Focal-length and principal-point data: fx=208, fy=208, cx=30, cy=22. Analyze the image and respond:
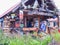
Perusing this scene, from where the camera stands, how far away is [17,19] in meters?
2.57

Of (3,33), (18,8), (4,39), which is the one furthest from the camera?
(18,8)

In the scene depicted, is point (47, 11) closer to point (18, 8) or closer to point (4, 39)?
point (18, 8)

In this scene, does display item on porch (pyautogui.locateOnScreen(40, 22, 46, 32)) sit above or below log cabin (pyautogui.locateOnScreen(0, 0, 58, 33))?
below

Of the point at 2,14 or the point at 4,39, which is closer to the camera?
the point at 4,39

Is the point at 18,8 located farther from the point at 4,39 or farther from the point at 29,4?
the point at 4,39

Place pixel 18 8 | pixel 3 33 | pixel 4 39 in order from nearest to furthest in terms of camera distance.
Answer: pixel 4 39, pixel 3 33, pixel 18 8

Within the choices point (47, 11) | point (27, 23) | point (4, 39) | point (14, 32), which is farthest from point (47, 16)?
point (4, 39)

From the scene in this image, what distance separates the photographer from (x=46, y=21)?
8.23 ft

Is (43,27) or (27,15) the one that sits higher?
(27,15)

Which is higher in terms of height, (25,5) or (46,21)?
(25,5)

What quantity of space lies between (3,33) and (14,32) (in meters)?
0.17

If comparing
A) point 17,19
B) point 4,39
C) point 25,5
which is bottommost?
point 4,39

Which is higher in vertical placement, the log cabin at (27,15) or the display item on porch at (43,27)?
the log cabin at (27,15)

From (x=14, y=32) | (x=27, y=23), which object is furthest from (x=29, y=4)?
(x=14, y=32)
